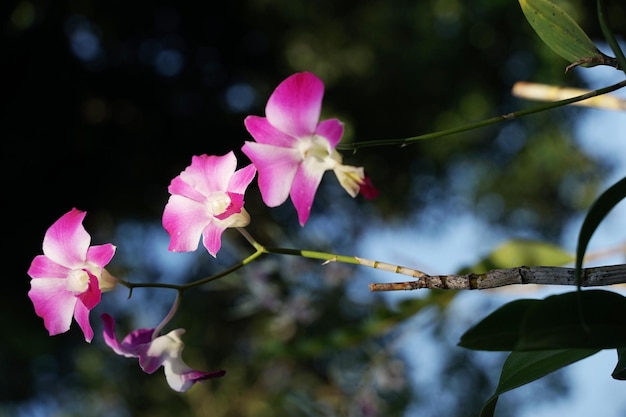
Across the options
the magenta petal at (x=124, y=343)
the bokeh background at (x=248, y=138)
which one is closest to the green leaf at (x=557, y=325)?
the magenta petal at (x=124, y=343)

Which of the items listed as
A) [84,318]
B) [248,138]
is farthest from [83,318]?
[248,138]

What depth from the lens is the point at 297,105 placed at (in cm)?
21

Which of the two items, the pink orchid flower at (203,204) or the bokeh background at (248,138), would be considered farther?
the bokeh background at (248,138)

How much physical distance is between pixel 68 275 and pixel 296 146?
0.29 feet

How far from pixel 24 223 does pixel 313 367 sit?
64 centimetres

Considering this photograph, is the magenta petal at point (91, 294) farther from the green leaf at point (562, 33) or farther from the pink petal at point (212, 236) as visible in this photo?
the green leaf at point (562, 33)

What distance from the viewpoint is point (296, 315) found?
2.93ft

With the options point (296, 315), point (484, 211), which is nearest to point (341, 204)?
point (484, 211)

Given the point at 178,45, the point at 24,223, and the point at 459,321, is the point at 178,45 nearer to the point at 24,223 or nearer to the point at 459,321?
the point at 24,223

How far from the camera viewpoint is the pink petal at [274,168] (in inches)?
8.4

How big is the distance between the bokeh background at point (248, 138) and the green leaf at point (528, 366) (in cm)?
83

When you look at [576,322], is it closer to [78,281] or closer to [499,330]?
[499,330]

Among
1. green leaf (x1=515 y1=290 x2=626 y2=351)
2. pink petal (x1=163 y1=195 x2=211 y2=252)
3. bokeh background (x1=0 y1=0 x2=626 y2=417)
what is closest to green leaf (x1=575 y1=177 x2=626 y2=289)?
green leaf (x1=515 y1=290 x2=626 y2=351)

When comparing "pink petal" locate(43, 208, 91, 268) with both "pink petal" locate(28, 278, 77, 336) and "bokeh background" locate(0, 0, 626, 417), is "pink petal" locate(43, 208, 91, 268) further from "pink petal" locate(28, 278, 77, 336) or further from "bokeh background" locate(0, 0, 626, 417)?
"bokeh background" locate(0, 0, 626, 417)
